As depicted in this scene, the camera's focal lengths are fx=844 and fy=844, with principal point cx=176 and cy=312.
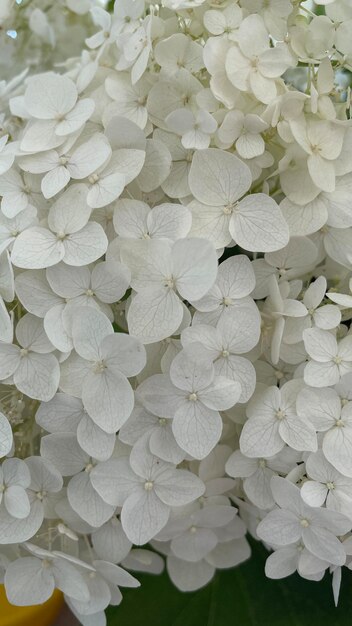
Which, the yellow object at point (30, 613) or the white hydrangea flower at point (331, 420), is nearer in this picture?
the white hydrangea flower at point (331, 420)

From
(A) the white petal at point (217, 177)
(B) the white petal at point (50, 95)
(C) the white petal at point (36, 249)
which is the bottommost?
(C) the white petal at point (36, 249)

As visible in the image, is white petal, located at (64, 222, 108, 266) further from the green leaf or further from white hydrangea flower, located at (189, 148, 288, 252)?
the green leaf

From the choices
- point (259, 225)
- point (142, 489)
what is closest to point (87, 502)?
point (142, 489)

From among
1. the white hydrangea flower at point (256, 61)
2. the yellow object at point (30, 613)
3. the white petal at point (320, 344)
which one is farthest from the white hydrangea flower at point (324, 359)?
the yellow object at point (30, 613)

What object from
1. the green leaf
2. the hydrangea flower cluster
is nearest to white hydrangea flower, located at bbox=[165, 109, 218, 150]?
the hydrangea flower cluster

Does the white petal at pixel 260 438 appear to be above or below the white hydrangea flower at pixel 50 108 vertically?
below

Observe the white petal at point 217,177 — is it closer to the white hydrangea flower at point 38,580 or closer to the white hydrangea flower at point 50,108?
the white hydrangea flower at point 50,108
